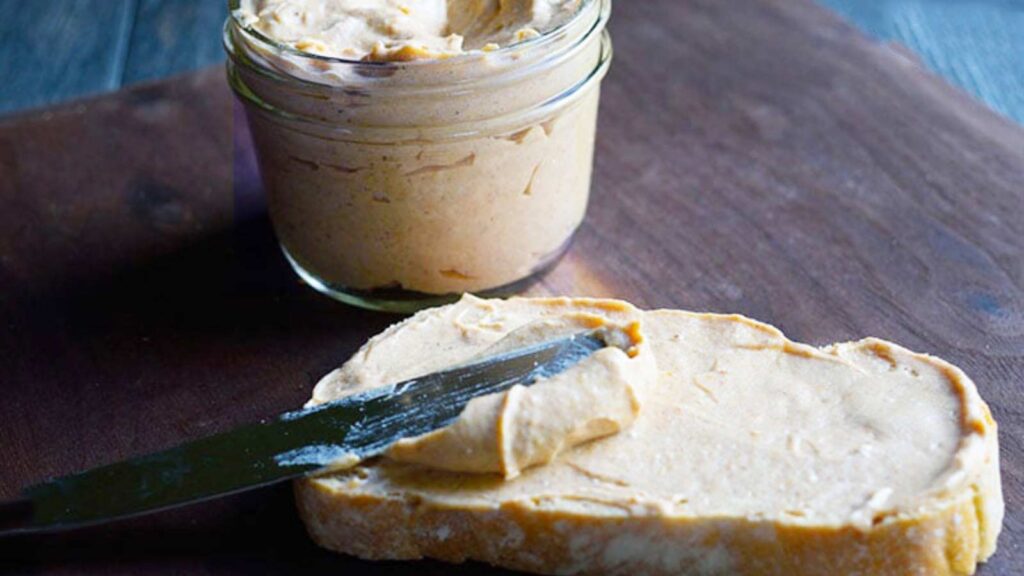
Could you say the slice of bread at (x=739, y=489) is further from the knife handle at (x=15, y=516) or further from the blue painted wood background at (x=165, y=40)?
the blue painted wood background at (x=165, y=40)

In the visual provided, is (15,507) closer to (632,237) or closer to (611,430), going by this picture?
(611,430)

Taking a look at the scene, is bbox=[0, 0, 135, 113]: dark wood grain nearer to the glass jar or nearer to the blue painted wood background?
the blue painted wood background

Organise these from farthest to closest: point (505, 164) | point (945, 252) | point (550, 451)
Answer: point (945, 252) < point (505, 164) < point (550, 451)

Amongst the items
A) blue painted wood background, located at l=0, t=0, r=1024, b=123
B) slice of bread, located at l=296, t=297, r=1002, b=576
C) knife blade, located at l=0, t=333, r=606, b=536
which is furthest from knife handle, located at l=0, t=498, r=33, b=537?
blue painted wood background, located at l=0, t=0, r=1024, b=123

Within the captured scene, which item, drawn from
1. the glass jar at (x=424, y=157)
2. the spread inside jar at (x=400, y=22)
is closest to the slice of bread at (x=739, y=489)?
the glass jar at (x=424, y=157)

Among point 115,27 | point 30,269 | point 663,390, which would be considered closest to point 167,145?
point 30,269

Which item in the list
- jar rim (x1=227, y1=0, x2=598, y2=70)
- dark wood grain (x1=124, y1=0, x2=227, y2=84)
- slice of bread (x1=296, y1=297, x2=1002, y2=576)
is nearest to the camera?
slice of bread (x1=296, y1=297, x2=1002, y2=576)
